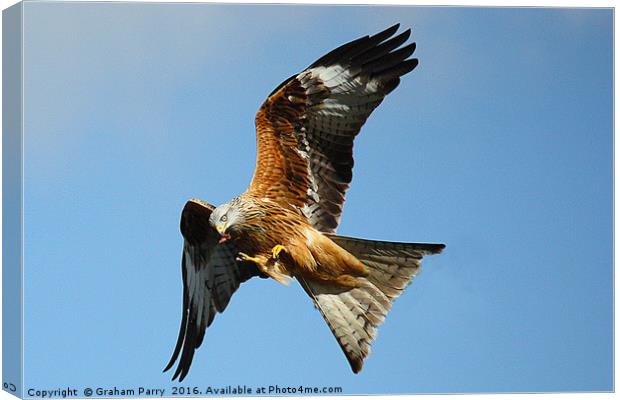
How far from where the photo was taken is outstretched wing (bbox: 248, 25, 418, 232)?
29.2 feet

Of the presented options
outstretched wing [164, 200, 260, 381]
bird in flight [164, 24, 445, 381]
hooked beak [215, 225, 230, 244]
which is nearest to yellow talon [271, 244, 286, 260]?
bird in flight [164, 24, 445, 381]

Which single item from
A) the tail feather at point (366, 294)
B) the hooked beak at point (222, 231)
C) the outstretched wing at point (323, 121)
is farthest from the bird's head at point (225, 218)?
the tail feather at point (366, 294)

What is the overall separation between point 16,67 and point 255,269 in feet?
5.72

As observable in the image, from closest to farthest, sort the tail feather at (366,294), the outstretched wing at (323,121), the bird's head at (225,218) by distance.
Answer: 1. the bird's head at (225,218)
2. the outstretched wing at (323,121)
3. the tail feather at (366,294)

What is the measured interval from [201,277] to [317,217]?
0.76 m

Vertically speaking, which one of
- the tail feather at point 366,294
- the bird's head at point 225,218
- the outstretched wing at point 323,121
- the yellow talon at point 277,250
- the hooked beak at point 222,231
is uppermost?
the outstretched wing at point 323,121

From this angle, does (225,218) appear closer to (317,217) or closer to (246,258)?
(246,258)

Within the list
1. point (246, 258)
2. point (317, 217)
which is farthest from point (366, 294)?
point (246, 258)

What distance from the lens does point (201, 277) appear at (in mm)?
9211

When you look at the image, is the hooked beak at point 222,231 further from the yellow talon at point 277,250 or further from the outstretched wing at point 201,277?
the yellow talon at point 277,250

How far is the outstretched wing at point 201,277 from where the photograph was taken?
9.00 meters

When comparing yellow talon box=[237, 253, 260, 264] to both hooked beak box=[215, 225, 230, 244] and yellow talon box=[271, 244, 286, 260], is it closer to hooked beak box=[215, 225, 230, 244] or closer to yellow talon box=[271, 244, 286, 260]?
yellow talon box=[271, 244, 286, 260]

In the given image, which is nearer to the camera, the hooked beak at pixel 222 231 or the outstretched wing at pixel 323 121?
the hooked beak at pixel 222 231

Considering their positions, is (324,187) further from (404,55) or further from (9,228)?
(9,228)
